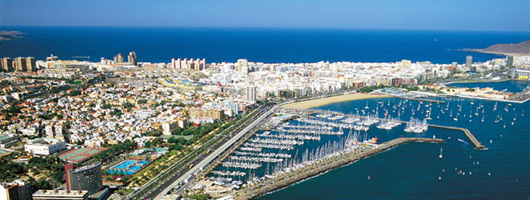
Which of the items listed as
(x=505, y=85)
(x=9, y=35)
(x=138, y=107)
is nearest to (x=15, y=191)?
(x=138, y=107)

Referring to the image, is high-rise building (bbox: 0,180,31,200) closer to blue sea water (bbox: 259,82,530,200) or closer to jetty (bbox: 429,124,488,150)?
blue sea water (bbox: 259,82,530,200)

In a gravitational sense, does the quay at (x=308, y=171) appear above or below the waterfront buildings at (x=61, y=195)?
below

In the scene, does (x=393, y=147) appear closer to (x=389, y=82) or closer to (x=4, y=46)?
(x=389, y=82)

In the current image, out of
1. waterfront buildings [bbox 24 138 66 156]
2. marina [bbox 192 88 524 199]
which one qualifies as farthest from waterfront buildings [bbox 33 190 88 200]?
waterfront buildings [bbox 24 138 66 156]

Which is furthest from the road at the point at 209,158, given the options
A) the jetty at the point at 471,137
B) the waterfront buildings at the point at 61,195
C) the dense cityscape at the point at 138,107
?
the jetty at the point at 471,137

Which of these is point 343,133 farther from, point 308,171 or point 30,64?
point 30,64

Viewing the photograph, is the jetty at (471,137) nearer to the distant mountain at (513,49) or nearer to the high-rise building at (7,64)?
the high-rise building at (7,64)

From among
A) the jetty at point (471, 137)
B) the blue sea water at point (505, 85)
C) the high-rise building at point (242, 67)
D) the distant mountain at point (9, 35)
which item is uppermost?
the distant mountain at point (9, 35)

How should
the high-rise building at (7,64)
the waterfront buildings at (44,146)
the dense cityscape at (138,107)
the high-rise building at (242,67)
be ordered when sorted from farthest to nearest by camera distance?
the high-rise building at (242,67) → the high-rise building at (7,64) → the waterfront buildings at (44,146) → the dense cityscape at (138,107)
